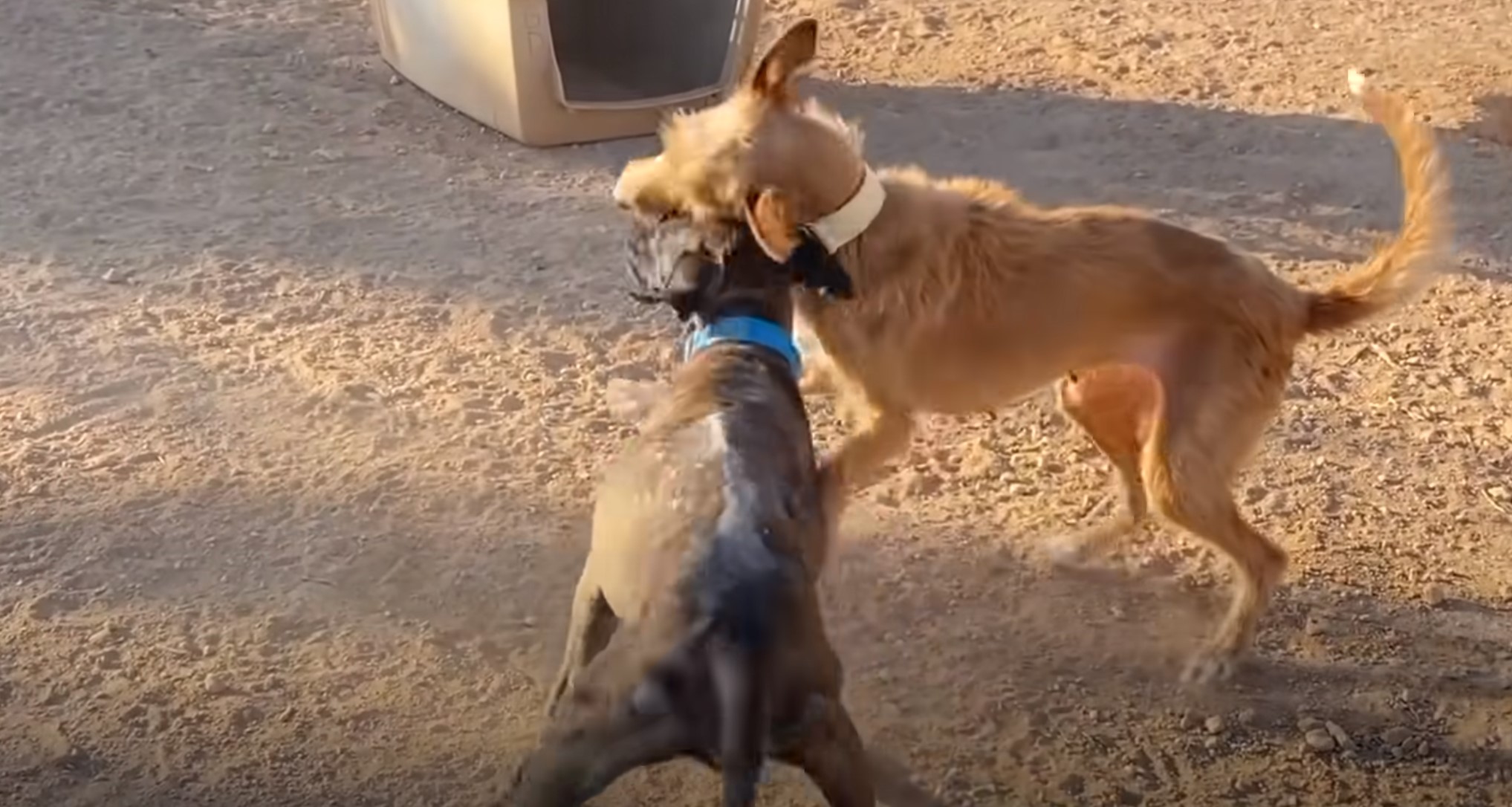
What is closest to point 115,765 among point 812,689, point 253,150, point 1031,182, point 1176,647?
point 812,689

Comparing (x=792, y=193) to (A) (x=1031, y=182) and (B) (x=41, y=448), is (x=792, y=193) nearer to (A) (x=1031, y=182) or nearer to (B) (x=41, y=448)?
(B) (x=41, y=448)

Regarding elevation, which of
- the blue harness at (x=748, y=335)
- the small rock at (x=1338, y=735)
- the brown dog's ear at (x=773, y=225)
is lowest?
the small rock at (x=1338, y=735)

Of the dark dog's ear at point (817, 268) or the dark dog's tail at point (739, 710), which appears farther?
the dark dog's ear at point (817, 268)

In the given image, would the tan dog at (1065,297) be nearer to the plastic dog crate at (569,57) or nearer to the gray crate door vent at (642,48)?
the plastic dog crate at (569,57)

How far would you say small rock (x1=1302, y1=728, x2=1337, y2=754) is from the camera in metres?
3.99

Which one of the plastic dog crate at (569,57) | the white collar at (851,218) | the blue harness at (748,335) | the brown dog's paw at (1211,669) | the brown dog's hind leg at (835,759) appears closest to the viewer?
the brown dog's hind leg at (835,759)

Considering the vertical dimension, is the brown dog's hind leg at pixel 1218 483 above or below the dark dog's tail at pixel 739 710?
below

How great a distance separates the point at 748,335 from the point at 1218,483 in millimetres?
1264

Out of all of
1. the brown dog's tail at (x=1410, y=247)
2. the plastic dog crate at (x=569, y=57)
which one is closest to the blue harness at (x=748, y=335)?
the brown dog's tail at (x=1410, y=247)

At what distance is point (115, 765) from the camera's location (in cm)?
371

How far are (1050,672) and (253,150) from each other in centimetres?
382

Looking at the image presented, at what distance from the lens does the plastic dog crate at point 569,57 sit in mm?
6418

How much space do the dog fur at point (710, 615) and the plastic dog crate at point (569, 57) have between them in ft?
10.6

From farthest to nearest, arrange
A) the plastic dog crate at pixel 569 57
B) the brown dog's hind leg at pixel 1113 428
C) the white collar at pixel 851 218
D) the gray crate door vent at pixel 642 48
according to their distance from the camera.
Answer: the gray crate door vent at pixel 642 48
the plastic dog crate at pixel 569 57
the brown dog's hind leg at pixel 1113 428
the white collar at pixel 851 218
